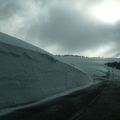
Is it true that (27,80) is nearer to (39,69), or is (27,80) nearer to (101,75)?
(39,69)

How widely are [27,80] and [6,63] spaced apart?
2.81 metres

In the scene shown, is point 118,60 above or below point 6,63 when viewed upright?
above

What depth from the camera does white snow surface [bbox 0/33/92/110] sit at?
19812mm

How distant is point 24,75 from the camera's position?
22719 mm

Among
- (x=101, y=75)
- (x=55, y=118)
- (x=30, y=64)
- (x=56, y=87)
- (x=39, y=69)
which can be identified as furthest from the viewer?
(x=101, y=75)

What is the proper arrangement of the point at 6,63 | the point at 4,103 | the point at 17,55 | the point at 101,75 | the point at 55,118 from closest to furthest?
the point at 55,118, the point at 4,103, the point at 6,63, the point at 17,55, the point at 101,75

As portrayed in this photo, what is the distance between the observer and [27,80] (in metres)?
23.0

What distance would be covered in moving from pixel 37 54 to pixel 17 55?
180 inches

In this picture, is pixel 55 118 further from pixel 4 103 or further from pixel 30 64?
pixel 30 64

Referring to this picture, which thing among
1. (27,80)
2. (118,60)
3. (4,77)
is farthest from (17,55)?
(118,60)

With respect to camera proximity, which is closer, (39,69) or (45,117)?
(45,117)

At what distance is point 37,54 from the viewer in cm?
2719

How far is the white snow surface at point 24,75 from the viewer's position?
65.0 ft

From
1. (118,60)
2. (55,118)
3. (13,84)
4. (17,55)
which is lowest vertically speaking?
(55,118)
